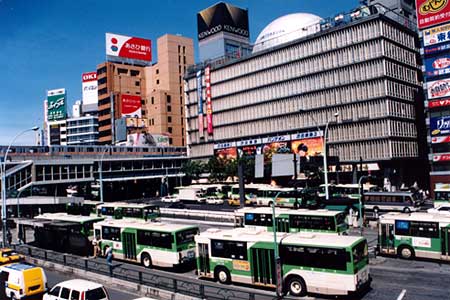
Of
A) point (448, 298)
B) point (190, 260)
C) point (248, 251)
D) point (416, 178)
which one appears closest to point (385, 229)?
point (448, 298)

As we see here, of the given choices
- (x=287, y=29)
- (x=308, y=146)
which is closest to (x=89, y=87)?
(x=287, y=29)

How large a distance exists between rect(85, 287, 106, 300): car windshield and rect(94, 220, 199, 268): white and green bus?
9276mm

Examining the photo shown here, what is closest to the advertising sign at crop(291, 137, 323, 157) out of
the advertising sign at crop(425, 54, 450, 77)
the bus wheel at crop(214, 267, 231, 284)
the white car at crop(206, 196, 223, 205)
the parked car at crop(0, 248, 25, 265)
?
the white car at crop(206, 196, 223, 205)

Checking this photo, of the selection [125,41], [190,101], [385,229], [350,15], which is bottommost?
[385,229]

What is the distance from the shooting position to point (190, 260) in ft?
95.1

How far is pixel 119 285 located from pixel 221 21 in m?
111

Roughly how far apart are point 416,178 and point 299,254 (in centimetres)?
7072

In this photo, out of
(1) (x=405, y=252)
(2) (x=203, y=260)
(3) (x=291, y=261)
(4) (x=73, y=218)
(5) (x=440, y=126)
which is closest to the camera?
(3) (x=291, y=261)

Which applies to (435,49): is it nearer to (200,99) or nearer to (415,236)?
(415,236)

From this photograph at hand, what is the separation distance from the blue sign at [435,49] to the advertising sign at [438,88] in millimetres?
4513

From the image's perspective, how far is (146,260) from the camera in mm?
30062

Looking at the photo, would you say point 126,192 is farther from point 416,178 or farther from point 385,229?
point 385,229

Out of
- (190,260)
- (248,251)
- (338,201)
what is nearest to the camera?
(248,251)

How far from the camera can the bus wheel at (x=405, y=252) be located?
2854 centimetres
